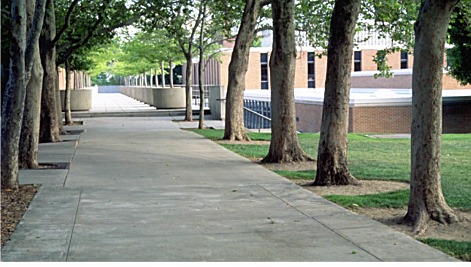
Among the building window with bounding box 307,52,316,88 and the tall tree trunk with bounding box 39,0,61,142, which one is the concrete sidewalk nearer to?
the tall tree trunk with bounding box 39,0,61,142

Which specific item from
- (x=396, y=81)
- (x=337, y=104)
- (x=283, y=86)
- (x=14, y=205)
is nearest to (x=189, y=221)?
(x=14, y=205)

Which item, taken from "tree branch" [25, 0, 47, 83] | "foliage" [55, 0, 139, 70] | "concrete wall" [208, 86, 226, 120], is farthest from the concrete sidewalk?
"concrete wall" [208, 86, 226, 120]

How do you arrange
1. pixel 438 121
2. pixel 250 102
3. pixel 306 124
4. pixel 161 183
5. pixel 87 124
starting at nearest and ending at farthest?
pixel 438 121
pixel 161 183
pixel 87 124
pixel 306 124
pixel 250 102

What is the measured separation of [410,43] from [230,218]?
12093mm

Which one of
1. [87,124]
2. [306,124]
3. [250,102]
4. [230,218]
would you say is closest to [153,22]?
[87,124]

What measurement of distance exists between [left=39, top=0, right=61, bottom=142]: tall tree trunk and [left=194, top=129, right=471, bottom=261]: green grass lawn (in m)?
4.97

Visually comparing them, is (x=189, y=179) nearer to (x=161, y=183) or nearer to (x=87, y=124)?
(x=161, y=183)

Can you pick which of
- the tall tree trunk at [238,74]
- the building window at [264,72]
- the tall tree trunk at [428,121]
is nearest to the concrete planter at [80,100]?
the tall tree trunk at [238,74]

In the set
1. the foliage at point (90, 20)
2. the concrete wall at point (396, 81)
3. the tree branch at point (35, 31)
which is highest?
the foliage at point (90, 20)

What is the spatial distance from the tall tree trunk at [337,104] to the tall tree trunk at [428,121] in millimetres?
3708

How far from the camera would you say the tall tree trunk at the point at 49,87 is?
867 inches

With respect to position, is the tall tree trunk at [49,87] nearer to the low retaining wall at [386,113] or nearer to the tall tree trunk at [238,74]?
the tall tree trunk at [238,74]

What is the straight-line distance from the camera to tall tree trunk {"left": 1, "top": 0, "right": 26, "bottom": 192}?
12.3 meters

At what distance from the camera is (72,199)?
1149cm
